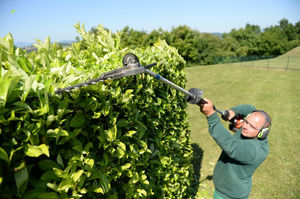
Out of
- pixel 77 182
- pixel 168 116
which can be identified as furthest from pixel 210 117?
pixel 77 182

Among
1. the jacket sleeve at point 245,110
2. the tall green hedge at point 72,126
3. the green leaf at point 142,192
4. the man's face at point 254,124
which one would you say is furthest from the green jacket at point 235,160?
the green leaf at point 142,192

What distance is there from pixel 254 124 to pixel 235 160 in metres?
0.66

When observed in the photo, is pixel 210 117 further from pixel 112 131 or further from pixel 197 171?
pixel 197 171

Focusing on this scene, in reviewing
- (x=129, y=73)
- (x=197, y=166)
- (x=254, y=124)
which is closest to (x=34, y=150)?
(x=129, y=73)

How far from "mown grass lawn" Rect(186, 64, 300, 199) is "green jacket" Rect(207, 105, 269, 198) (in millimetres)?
1875

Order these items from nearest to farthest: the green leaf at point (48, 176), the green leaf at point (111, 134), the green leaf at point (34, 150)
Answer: the green leaf at point (34, 150) → the green leaf at point (48, 176) → the green leaf at point (111, 134)

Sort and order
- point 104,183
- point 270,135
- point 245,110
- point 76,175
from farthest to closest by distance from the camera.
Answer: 1. point 270,135
2. point 245,110
3. point 104,183
4. point 76,175

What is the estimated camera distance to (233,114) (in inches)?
145

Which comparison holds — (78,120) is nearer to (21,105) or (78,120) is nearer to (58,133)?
(58,133)

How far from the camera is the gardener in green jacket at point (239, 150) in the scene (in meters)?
2.63

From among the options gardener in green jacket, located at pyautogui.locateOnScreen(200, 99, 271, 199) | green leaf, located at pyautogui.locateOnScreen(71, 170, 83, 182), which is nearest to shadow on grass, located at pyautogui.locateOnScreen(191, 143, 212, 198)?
gardener in green jacket, located at pyautogui.locateOnScreen(200, 99, 271, 199)

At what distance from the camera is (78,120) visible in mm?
1429

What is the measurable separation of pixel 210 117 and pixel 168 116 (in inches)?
34.6

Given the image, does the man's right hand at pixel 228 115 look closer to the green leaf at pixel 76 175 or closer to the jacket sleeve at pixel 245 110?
the jacket sleeve at pixel 245 110
